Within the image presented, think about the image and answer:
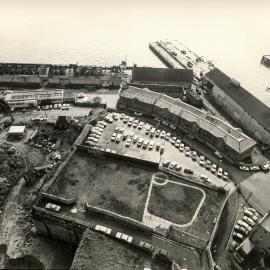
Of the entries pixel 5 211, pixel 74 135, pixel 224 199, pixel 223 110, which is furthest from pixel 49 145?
pixel 223 110

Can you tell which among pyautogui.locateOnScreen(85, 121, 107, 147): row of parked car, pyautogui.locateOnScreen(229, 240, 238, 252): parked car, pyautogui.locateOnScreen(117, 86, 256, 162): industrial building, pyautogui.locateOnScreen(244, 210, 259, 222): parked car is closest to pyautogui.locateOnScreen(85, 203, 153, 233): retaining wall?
pyautogui.locateOnScreen(229, 240, 238, 252): parked car

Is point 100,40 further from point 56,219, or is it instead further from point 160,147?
point 56,219

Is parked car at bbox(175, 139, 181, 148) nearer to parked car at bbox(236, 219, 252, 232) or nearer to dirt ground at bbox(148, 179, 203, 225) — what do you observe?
dirt ground at bbox(148, 179, 203, 225)

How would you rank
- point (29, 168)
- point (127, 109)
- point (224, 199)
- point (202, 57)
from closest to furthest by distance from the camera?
point (224, 199) < point (29, 168) < point (127, 109) < point (202, 57)

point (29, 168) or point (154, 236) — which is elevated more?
point (154, 236)

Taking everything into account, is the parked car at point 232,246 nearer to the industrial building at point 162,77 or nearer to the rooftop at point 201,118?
the rooftop at point 201,118

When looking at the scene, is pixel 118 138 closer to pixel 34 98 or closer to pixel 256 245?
pixel 34 98

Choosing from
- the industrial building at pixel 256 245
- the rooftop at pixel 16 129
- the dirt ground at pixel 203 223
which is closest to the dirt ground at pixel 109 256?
the dirt ground at pixel 203 223
